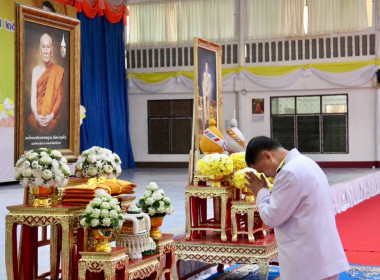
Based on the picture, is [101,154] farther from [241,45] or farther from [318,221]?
[241,45]

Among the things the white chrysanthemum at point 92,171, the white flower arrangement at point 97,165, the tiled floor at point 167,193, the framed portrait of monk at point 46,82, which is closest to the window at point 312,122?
the tiled floor at point 167,193

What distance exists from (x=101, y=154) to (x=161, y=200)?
1.91 feet

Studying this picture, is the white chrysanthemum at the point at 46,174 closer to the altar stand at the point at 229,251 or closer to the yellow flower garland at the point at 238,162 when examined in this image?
the altar stand at the point at 229,251

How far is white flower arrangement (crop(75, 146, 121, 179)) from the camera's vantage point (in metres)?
4.49

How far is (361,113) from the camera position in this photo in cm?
1805

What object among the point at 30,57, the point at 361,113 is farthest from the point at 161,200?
the point at 361,113

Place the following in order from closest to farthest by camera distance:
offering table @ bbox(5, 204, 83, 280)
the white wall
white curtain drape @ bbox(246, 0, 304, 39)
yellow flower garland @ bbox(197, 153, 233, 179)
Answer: offering table @ bbox(5, 204, 83, 280) → yellow flower garland @ bbox(197, 153, 233, 179) → the white wall → white curtain drape @ bbox(246, 0, 304, 39)

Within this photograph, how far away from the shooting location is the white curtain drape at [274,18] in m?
18.5

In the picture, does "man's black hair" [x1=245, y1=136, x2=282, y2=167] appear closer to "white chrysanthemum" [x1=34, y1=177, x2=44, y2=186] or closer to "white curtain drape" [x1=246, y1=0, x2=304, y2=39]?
"white chrysanthemum" [x1=34, y1=177, x2=44, y2=186]

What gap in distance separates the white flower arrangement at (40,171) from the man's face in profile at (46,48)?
2.55 ft

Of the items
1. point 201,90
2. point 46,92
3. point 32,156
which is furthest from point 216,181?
point 32,156

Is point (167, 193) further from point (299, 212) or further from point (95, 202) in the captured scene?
point (299, 212)

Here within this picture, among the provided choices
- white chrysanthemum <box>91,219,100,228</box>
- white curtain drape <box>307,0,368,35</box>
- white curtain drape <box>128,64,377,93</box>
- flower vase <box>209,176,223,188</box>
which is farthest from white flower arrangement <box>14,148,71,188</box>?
white curtain drape <box>307,0,368,35</box>

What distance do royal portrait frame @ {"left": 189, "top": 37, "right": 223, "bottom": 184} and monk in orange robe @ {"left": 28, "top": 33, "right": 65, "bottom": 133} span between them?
5.90 feet
